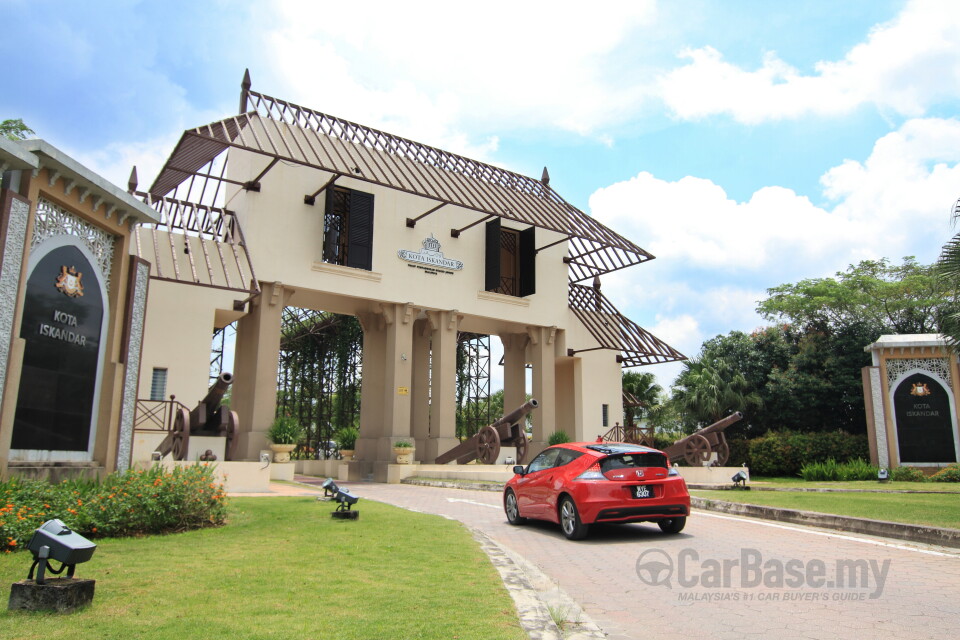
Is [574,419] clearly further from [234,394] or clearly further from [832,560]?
[832,560]

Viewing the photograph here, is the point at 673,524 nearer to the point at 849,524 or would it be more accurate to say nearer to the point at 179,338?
the point at 849,524

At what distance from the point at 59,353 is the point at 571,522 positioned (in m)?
8.21

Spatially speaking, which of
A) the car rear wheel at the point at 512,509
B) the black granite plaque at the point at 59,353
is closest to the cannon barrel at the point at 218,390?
the black granite plaque at the point at 59,353

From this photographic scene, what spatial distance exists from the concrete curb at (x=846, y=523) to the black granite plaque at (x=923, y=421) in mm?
17824

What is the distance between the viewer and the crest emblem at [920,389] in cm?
2728

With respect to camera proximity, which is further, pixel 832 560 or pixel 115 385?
pixel 115 385

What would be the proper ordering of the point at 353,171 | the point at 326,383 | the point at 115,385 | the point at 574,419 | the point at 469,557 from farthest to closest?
1. the point at 326,383
2. the point at 574,419
3. the point at 353,171
4. the point at 115,385
5. the point at 469,557

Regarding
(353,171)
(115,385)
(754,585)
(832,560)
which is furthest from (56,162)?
(353,171)

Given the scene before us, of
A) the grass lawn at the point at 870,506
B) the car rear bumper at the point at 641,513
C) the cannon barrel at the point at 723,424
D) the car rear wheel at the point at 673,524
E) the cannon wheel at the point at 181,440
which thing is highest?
the cannon barrel at the point at 723,424

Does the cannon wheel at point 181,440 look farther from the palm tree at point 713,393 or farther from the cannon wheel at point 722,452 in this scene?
the palm tree at point 713,393

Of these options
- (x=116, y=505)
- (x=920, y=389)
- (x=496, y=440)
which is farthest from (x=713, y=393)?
(x=116, y=505)

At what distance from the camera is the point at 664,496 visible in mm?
9484

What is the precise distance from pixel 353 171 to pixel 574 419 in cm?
1597

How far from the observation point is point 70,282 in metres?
11.1
